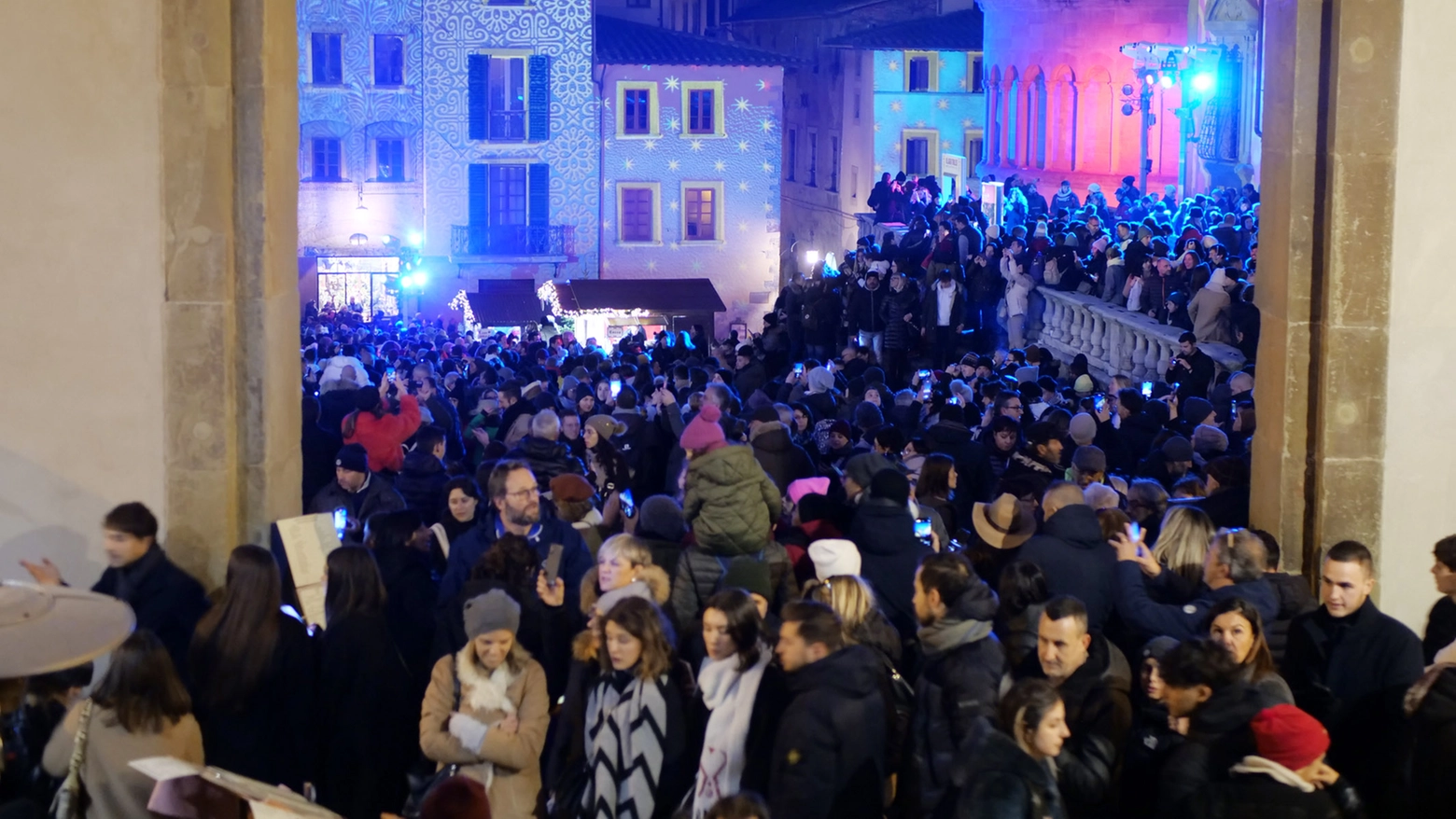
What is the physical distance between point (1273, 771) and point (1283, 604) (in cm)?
197

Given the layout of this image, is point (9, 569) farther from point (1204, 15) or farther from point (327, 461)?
point (1204, 15)

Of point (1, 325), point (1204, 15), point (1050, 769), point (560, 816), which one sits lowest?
point (560, 816)

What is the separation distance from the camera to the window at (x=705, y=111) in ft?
146

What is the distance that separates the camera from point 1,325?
766 centimetres

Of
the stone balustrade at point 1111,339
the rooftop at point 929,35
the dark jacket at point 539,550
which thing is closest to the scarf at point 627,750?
the dark jacket at point 539,550

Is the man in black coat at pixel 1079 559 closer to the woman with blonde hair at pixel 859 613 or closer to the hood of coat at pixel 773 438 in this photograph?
the woman with blonde hair at pixel 859 613

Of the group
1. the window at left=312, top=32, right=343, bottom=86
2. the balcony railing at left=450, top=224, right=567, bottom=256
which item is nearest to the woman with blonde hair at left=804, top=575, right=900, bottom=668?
the window at left=312, top=32, right=343, bottom=86

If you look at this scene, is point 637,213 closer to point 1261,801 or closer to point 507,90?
point 507,90

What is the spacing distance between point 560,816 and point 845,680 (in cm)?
123

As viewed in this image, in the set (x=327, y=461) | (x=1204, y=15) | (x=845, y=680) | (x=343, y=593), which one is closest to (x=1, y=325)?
(x=343, y=593)

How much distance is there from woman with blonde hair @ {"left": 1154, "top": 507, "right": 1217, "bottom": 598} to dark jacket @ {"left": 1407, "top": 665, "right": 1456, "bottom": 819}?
5.43 feet

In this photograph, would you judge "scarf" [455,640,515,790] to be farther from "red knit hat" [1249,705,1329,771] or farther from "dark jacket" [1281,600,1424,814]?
"dark jacket" [1281,600,1424,814]

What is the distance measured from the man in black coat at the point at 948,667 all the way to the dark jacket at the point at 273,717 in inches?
88.8

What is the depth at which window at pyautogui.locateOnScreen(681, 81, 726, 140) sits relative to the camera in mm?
44625
